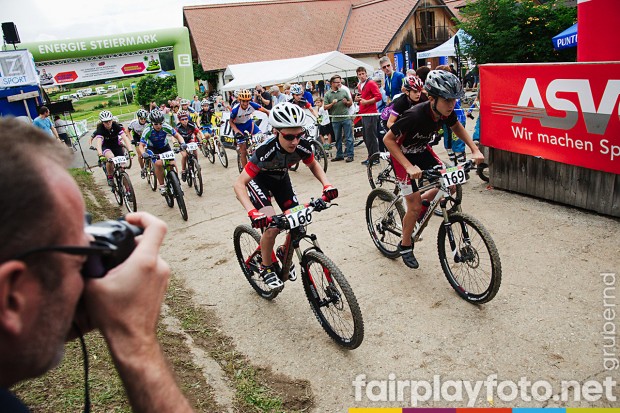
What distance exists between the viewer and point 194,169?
10.5 m

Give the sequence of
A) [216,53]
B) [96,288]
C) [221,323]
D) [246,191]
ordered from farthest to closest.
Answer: [216,53], [221,323], [246,191], [96,288]

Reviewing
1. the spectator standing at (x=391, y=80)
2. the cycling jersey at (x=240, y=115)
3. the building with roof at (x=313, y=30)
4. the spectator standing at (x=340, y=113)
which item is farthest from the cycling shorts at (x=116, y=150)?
the building with roof at (x=313, y=30)

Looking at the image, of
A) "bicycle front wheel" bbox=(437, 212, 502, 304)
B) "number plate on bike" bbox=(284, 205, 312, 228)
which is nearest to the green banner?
"number plate on bike" bbox=(284, 205, 312, 228)

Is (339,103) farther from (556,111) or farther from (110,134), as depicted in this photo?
(556,111)

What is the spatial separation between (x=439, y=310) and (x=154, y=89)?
35.9m

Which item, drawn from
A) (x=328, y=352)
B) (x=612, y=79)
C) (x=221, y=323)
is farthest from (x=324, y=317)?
(x=612, y=79)

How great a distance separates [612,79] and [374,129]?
19.6ft

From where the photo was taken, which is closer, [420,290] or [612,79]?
[420,290]

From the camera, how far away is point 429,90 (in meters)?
4.59

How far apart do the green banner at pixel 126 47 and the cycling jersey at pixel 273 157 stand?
25189mm

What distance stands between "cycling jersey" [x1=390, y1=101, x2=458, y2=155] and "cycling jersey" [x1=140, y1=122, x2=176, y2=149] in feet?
19.0

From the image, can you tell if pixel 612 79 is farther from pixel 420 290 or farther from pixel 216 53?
pixel 216 53

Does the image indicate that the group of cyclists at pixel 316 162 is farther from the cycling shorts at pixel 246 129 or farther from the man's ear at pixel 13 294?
the cycling shorts at pixel 246 129

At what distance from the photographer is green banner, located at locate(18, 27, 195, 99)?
81.8ft
